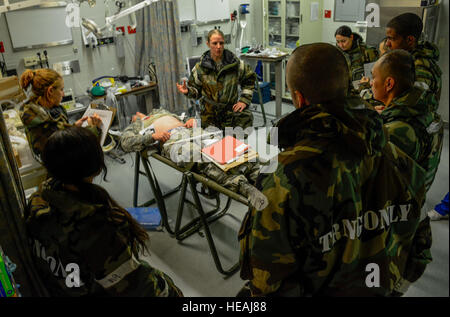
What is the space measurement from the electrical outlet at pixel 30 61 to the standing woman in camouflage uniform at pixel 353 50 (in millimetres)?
3743

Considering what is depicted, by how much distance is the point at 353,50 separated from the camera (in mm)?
3875

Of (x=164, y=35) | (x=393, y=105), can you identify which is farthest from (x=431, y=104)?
(x=164, y=35)

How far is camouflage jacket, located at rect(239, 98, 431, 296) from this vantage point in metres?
1.16

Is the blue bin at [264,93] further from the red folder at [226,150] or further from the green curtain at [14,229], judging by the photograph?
the green curtain at [14,229]

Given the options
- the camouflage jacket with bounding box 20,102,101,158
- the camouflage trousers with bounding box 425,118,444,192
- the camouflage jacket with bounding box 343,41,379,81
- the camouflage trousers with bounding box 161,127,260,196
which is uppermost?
the camouflage jacket with bounding box 343,41,379,81

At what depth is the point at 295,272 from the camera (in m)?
1.28

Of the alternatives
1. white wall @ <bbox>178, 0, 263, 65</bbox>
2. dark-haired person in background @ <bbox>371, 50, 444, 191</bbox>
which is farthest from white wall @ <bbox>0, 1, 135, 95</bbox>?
dark-haired person in background @ <bbox>371, 50, 444, 191</bbox>

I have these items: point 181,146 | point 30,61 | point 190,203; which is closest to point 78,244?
point 181,146

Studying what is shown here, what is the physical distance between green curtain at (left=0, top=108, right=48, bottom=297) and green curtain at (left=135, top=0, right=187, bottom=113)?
3691 mm

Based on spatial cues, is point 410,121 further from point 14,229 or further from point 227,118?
point 227,118

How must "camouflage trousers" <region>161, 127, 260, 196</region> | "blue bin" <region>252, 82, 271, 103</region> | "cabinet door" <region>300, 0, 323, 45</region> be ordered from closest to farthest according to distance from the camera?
"camouflage trousers" <region>161, 127, 260, 196</region> → "cabinet door" <region>300, 0, 323, 45</region> → "blue bin" <region>252, 82, 271, 103</region>

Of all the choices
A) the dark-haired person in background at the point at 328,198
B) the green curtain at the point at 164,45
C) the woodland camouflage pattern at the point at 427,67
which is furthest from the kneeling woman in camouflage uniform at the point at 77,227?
the green curtain at the point at 164,45

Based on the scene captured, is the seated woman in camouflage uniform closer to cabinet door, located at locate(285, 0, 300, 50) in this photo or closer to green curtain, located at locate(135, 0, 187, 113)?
green curtain, located at locate(135, 0, 187, 113)

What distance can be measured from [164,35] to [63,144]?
→ 3.90 meters
